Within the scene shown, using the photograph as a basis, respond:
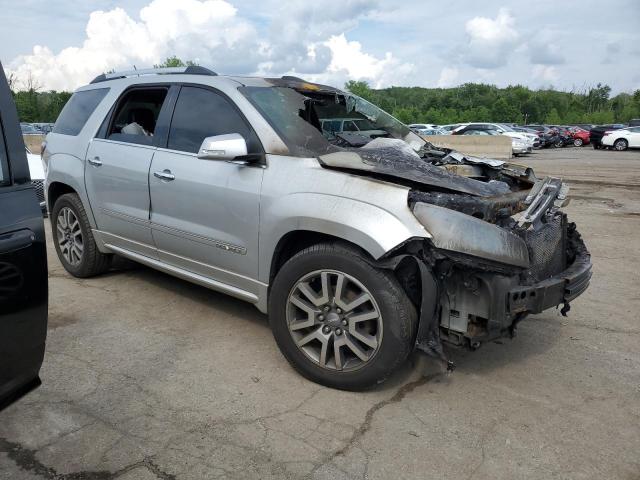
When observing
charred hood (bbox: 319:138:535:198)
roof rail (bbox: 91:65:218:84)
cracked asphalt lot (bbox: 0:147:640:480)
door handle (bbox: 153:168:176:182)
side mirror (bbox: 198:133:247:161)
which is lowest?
cracked asphalt lot (bbox: 0:147:640:480)

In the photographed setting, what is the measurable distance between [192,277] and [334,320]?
141cm

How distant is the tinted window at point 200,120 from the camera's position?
3.92 m

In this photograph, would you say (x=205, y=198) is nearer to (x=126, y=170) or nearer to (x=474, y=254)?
(x=126, y=170)

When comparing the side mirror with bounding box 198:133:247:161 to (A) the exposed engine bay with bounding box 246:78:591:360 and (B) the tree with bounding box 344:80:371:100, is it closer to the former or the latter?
(A) the exposed engine bay with bounding box 246:78:591:360

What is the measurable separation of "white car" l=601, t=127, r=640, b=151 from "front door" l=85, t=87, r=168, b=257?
31607 mm

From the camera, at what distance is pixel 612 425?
3080 millimetres

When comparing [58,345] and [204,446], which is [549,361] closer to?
[204,446]

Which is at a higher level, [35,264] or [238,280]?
[35,264]

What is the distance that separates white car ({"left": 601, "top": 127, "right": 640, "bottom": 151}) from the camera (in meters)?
30.2

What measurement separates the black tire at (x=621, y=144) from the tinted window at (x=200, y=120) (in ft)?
Result: 105

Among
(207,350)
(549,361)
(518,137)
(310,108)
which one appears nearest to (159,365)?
(207,350)

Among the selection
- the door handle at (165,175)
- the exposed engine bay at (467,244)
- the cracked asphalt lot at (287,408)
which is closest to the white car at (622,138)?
the cracked asphalt lot at (287,408)

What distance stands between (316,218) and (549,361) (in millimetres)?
1979

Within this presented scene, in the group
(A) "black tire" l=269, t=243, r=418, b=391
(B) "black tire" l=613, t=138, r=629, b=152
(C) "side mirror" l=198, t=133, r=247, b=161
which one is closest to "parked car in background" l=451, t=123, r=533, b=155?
(B) "black tire" l=613, t=138, r=629, b=152
